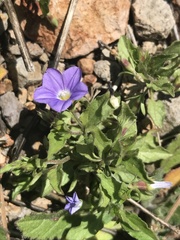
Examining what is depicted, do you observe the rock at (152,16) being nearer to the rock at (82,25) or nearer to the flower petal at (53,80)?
the rock at (82,25)

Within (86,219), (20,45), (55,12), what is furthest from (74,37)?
(86,219)

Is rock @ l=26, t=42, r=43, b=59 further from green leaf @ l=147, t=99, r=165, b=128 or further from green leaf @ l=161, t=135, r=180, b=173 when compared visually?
green leaf @ l=161, t=135, r=180, b=173

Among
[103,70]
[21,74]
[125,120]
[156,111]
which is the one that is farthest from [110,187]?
[21,74]

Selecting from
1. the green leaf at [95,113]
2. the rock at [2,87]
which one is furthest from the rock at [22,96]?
the green leaf at [95,113]

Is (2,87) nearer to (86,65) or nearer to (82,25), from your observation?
(86,65)

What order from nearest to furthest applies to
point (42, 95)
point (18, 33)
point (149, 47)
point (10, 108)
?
1. point (42, 95)
2. point (18, 33)
3. point (10, 108)
4. point (149, 47)

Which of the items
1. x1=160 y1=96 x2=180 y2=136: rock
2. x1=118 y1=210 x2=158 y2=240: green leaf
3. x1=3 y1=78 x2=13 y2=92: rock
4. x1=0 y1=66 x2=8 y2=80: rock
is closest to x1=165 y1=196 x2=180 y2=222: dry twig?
x1=118 y1=210 x2=158 y2=240: green leaf

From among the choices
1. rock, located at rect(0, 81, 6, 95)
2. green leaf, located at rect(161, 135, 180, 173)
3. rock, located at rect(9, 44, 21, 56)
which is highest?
rock, located at rect(9, 44, 21, 56)
